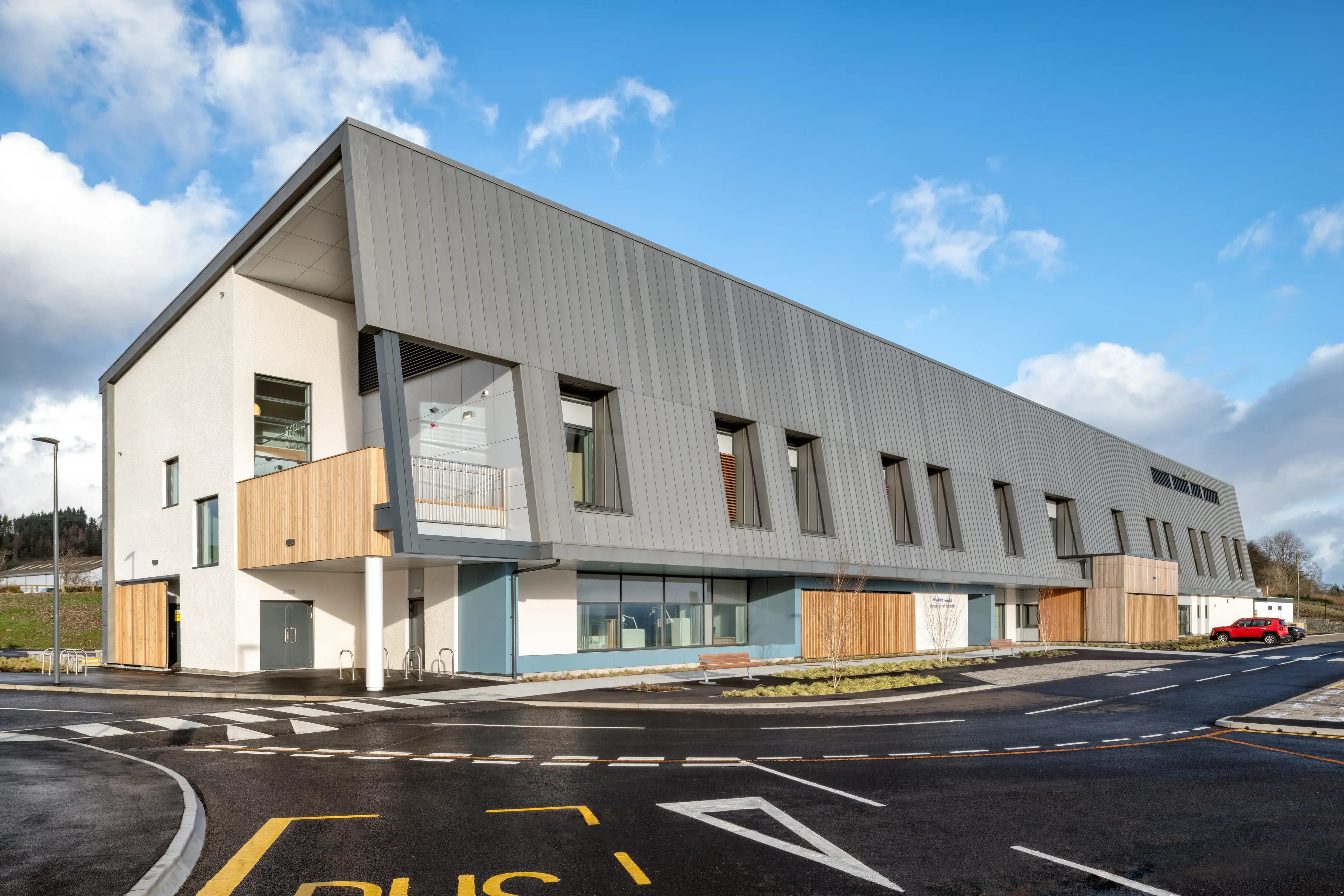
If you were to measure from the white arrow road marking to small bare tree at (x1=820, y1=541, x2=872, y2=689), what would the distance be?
2369cm

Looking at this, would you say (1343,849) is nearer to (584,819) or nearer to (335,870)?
(584,819)

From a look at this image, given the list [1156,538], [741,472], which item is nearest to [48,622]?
[741,472]

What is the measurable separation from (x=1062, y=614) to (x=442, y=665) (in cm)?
3818

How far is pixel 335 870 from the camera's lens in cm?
752

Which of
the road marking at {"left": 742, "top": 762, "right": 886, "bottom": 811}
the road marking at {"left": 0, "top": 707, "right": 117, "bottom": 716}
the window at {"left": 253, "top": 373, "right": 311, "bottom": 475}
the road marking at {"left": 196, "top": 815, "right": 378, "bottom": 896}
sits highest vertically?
the window at {"left": 253, "top": 373, "right": 311, "bottom": 475}

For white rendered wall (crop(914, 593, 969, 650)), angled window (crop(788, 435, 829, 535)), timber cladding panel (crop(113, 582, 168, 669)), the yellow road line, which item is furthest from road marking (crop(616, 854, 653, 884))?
white rendered wall (crop(914, 593, 969, 650))

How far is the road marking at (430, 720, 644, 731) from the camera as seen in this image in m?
16.5

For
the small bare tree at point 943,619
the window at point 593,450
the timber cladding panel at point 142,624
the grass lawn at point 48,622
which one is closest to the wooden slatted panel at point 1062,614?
the small bare tree at point 943,619

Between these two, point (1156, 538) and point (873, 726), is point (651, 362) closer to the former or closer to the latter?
point (873, 726)

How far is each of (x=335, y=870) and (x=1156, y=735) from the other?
1344 cm

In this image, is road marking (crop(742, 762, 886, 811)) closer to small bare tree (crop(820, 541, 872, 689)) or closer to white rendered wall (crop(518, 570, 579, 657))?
white rendered wall (crop(518, 570, 579, 657))

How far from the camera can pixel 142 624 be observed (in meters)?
34.3

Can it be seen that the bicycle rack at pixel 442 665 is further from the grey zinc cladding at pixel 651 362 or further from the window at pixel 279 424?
the window at pixel 279 424

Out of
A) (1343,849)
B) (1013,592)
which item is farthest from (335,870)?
(1013,592)
